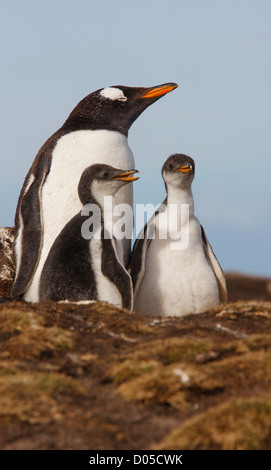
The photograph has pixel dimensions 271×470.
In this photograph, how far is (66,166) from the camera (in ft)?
29.1

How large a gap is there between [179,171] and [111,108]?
1.52 metres

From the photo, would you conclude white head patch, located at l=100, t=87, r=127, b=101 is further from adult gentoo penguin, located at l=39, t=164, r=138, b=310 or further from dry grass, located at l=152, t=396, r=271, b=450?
dry grass, located at l=152, t=396, r=271, b=450

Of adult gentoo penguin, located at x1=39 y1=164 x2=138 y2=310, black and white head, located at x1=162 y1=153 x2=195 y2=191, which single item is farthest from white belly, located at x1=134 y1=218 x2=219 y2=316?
adult gentoo penguin, located at x1=39 y1=164 x2=138 y2=310

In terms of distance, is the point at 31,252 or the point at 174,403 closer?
the point at 174,403

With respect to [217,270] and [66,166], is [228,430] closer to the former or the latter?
[217,270]

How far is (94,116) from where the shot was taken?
30.2ft

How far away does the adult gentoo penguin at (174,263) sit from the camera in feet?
28.2

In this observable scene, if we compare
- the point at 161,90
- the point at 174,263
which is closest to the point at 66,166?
the point at 174,263

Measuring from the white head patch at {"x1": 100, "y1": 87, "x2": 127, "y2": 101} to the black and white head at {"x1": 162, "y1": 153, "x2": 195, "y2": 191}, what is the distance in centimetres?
132

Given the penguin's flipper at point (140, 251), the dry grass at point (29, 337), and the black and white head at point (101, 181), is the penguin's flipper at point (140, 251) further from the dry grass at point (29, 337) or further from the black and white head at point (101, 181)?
the dry grass at point (29, 337)

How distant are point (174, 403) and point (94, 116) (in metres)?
5.20

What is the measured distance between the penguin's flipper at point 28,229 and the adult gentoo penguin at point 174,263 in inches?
48.8
